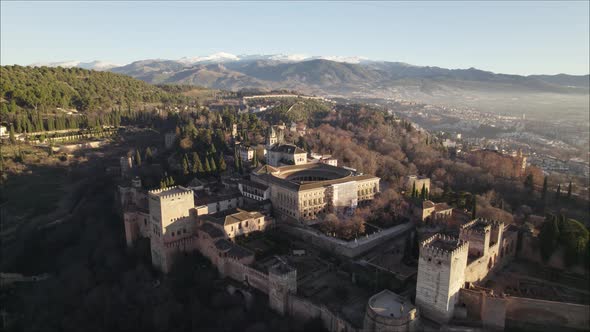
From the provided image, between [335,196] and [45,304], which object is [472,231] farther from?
[45,304]

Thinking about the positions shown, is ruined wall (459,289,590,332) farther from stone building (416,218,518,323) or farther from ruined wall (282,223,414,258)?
ruined wall (282,223,414,258)

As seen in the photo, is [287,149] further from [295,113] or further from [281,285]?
[295,113]

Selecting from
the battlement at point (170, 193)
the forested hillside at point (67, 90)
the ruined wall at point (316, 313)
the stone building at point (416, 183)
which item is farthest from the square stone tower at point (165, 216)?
the forested hillside at point (67, 90)

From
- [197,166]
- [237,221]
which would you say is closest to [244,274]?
[237,221]

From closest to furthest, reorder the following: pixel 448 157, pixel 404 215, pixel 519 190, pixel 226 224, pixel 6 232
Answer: pixel 226 224
pixel 404 215
pixel 6 232
pixel 519 190
pixel 448 157

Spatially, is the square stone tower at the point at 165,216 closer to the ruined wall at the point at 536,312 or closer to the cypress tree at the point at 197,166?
the cypress tree at the point at 197,166

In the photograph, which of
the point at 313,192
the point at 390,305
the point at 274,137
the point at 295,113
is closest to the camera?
the point at 390,305

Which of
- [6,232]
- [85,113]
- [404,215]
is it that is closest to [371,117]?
[404,215]
